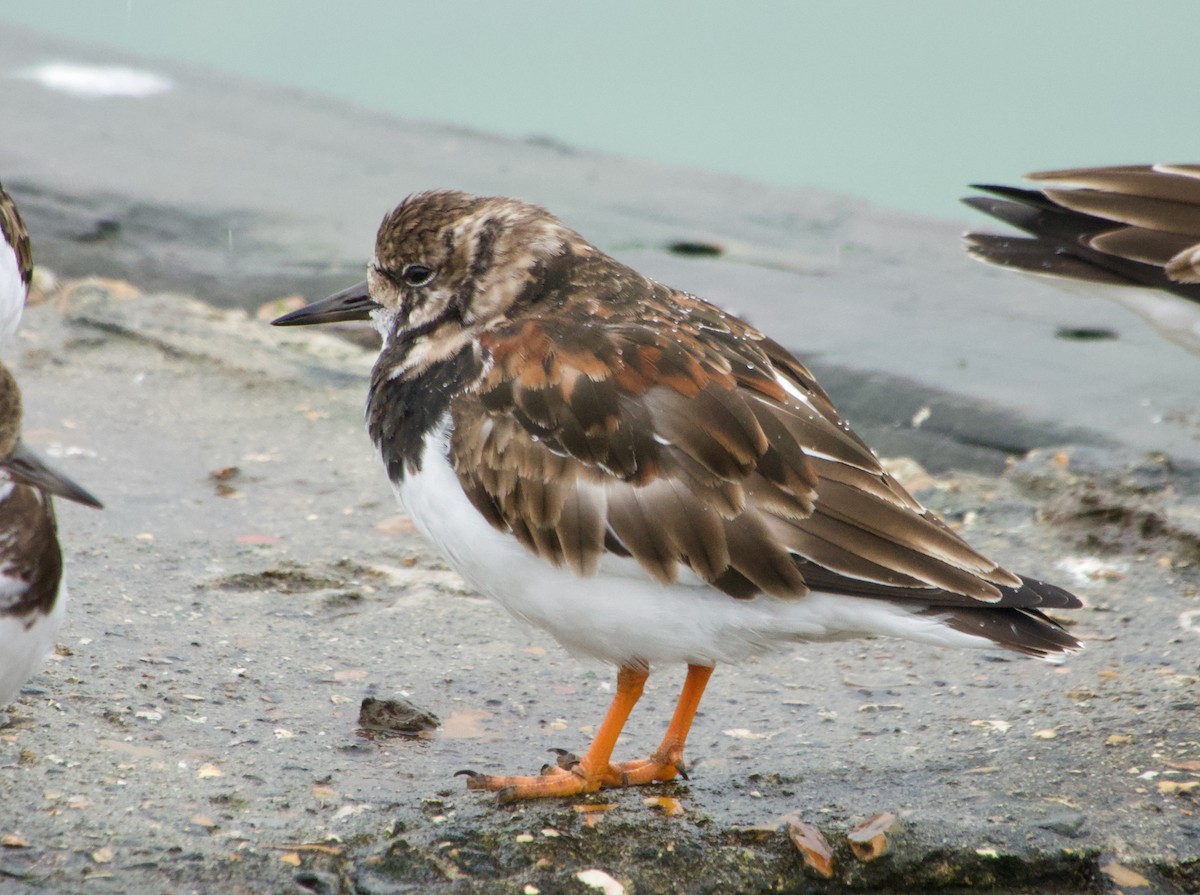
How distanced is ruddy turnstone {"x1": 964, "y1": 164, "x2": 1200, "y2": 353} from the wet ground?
703 mm

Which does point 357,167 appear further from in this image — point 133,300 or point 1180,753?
point 1180,753

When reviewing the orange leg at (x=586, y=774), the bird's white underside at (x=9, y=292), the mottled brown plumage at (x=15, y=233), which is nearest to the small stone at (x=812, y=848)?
the orange leg at (x=586, y=774)

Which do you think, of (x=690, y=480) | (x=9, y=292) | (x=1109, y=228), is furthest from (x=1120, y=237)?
(x=9, y=292)

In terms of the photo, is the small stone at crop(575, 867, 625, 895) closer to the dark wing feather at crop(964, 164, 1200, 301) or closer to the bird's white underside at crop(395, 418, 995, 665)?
the bird's white underside at crop(395, 418, 995, 665)

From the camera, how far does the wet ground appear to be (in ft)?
9.33

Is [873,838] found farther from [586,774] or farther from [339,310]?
[339,310]

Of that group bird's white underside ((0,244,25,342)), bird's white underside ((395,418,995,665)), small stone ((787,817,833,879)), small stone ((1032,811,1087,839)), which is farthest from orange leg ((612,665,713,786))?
bird's white underside ((0,244,25,342))

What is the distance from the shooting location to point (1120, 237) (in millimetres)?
4113

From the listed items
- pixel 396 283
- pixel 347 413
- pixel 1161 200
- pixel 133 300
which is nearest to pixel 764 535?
pixel 396 283

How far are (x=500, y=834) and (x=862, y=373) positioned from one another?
3356 mm

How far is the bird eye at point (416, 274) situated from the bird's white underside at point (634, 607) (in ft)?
1.46

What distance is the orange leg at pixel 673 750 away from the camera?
321 centimetres

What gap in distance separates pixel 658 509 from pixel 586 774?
60 centimetres

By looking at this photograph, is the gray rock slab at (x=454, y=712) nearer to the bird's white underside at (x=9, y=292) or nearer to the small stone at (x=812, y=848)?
the small stone at (x=812, y=848)
